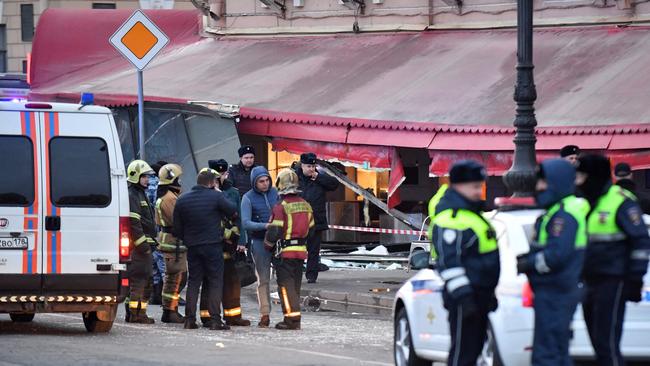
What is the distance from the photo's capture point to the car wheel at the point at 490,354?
1159 centimetres

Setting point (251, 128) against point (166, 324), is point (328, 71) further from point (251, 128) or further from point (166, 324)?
point (166, 324)

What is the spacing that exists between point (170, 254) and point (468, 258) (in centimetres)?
786

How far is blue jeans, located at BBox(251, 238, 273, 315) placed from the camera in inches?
711

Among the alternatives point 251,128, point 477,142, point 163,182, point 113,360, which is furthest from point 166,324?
point 251,128

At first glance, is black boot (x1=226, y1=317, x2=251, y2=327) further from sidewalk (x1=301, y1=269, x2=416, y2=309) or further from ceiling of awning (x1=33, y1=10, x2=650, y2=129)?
ceiling of awning (x1=33, y1=10, x2=650, y2=129)

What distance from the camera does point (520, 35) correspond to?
768 inches

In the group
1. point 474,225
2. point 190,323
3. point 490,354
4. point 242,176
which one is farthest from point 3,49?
point 474,225

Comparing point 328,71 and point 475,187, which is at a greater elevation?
point 328,71

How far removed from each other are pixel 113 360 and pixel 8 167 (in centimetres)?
298

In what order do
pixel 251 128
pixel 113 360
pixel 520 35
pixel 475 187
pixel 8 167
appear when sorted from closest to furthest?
pixel 475 187
pixel 113 360
pixel 8 167
pixel 520 35
pixel 251 128

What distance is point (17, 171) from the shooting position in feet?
53.4

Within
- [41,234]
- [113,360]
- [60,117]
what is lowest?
[113,360]

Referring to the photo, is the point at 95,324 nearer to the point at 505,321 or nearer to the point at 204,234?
the point at 204,234

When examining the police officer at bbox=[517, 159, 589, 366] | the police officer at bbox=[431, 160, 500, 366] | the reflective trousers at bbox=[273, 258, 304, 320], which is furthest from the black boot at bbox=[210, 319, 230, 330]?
the police officer at bbox=[517, 159, 589, 366]
